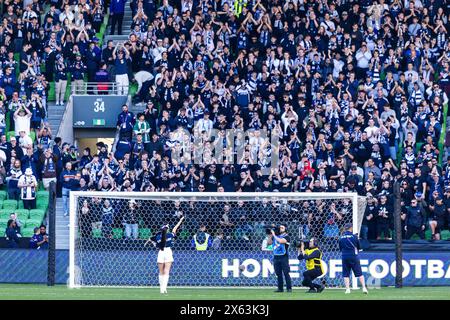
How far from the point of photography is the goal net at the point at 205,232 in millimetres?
31172

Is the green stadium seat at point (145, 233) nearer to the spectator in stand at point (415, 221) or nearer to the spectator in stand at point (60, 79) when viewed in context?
the spectator in stand at point (415, 221)

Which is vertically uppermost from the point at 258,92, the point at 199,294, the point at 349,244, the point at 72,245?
the point at 258,92

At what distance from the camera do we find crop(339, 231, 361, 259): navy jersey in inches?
1104

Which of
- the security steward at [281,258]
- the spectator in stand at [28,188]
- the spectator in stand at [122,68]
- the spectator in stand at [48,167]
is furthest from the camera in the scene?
the spectator in stand at [122,68]

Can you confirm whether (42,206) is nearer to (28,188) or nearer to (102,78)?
(28,188)

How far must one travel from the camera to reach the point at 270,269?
31781 millimetres

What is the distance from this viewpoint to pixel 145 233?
3200cm

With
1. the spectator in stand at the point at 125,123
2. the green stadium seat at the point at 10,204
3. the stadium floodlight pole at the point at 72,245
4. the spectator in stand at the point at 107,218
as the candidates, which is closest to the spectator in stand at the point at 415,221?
the spectator in stand at the point at 107,218

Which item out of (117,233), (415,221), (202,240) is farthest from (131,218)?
(415,221)

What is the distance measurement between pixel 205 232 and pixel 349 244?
516 cm

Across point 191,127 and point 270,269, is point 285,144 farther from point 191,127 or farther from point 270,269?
point 270,269

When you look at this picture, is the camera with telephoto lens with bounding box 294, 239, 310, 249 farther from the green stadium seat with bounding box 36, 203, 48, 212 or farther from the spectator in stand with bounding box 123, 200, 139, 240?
the green stadium seat with bounding box 36, 203, 48, 212

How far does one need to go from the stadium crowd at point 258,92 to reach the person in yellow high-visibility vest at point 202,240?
287cm
